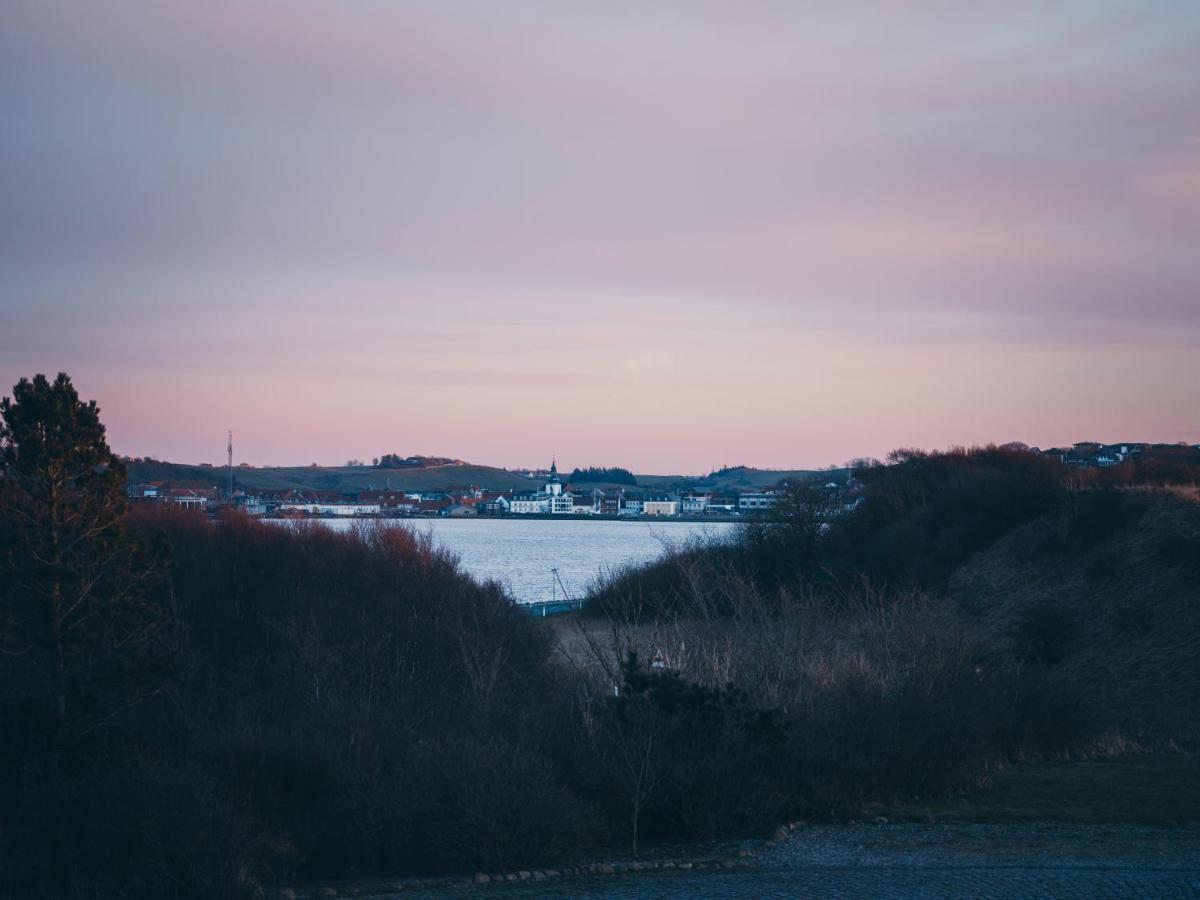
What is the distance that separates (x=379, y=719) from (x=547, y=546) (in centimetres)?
8503

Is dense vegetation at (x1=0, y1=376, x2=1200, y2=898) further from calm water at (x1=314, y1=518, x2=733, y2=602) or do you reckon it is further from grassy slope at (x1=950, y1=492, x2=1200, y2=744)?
calm water at (x1=314, y1=518, x2=733, y2=602)

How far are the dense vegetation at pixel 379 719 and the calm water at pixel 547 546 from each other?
10438 millimetres

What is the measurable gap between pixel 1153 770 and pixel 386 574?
19.2 meters

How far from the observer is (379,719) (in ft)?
59.5

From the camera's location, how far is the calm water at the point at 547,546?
60.0 metres

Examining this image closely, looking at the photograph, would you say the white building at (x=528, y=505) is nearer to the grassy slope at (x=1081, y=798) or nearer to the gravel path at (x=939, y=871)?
the grassy slope at (x=1081, y=798)

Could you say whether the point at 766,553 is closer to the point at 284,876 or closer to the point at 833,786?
the point at 833,786

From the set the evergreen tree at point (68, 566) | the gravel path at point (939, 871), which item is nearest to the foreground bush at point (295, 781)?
the evergreen tree at point (68, 566)

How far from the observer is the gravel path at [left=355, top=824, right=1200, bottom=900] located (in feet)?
39.6

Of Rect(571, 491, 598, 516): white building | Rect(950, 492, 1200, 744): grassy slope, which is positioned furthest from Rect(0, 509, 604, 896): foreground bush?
Rect(571, 491, 598, 516): white building

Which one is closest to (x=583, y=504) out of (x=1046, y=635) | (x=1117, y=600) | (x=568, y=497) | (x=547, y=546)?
(x=568, y=497)

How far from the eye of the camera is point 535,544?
106 metres

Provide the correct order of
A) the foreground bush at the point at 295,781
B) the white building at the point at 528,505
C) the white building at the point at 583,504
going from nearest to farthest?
the foreground bush at the point at 295,781
the white building at the point at 528,505
the white building at the point at 583,504

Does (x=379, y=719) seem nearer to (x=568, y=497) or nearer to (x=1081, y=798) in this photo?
(x=1081, y=798)
